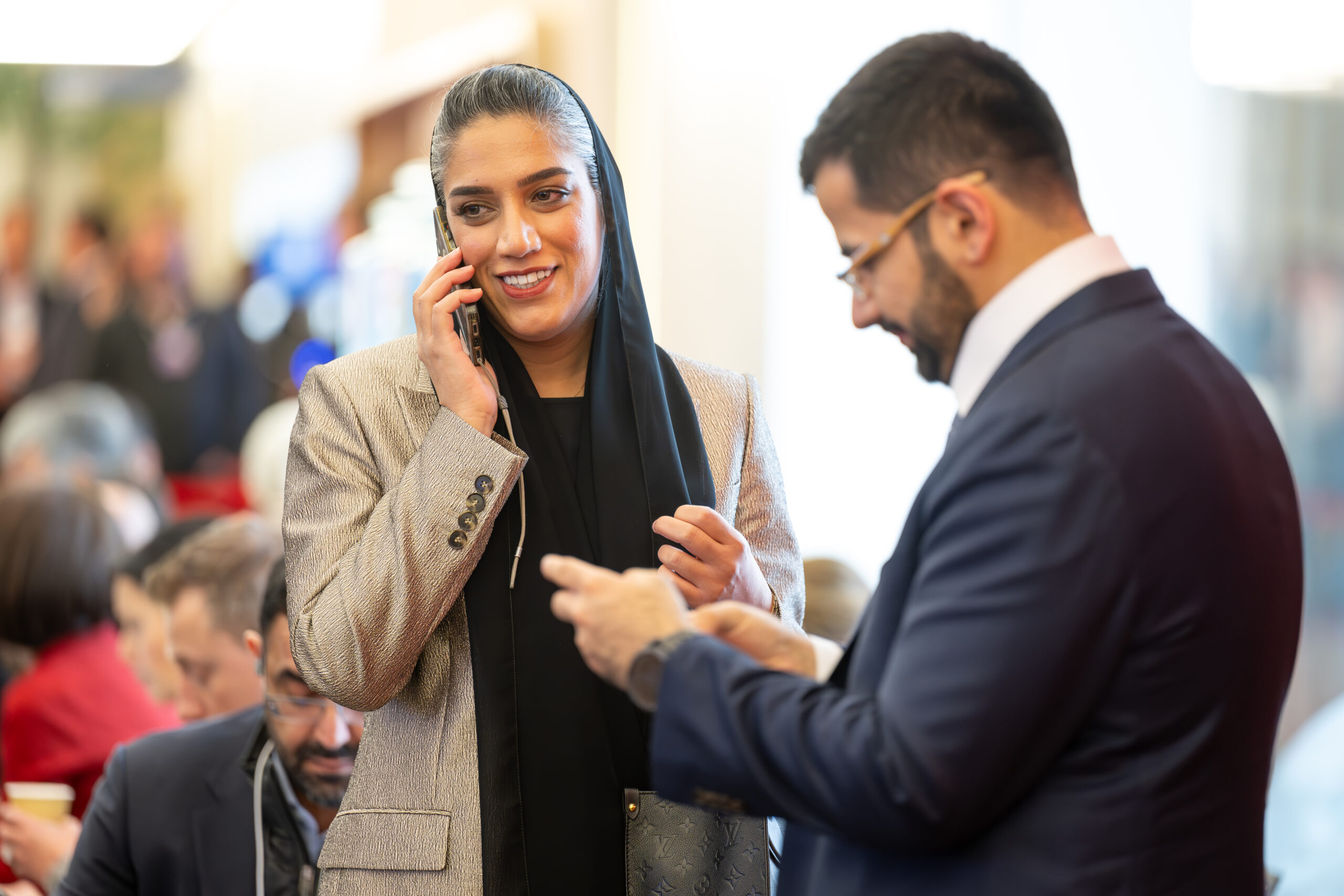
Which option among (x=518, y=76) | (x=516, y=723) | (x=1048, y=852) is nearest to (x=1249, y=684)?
(x=1048, y=852)

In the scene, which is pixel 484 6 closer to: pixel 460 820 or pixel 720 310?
pixel 720 310

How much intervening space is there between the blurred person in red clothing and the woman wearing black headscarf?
1.53 m

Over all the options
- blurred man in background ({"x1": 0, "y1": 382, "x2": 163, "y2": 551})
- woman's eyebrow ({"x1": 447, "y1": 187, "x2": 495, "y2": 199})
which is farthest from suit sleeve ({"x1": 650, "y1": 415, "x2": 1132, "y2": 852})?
blurred man in background ({"x1": 0, "y1": 382, "x2": 163, "y2": 551})

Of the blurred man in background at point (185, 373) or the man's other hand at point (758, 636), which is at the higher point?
the blurred man in background at point (185, 373)

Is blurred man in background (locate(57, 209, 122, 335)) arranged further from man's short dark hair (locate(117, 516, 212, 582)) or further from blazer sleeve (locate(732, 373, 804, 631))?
blazer sleeve (locate(732, 373, 804, 631))

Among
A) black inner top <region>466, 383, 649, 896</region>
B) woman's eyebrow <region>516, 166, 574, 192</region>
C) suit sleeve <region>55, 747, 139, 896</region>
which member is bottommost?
suit sleeve <region>55, 747, 139, 896</region>

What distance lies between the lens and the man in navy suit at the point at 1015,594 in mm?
1107

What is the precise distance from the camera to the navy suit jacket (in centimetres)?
110

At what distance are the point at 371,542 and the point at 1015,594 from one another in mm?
901

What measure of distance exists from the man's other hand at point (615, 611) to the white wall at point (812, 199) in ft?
8.45

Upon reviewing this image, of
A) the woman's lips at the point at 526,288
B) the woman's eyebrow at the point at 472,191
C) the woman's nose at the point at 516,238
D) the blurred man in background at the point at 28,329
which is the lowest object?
the woman's lips at the point at 526,288

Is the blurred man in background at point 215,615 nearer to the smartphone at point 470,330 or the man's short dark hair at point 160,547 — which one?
the man's short dark hair at point 160,547

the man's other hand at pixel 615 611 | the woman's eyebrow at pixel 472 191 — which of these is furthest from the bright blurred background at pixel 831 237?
the man's other hand at pixel 615 611

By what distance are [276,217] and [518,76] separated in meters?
6.54
